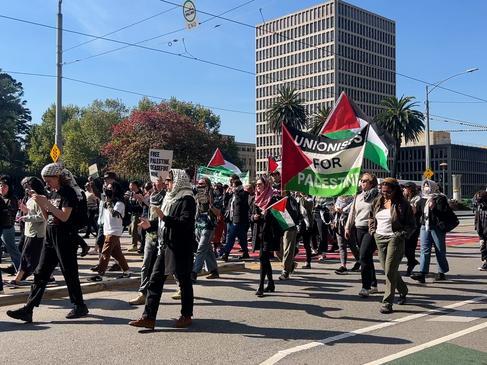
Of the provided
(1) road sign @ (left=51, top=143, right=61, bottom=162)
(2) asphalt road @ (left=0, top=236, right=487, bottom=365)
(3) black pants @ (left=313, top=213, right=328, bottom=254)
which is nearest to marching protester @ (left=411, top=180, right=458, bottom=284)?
(2) asphalt road @ (left=0, top=236, right=487, bottom=365)

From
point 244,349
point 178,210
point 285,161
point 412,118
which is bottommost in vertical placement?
point 244,349

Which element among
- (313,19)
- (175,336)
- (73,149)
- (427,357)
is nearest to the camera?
(427,357)

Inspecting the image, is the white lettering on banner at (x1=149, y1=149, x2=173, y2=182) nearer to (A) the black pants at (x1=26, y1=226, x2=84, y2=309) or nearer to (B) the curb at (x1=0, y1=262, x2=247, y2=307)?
(B) the curb at (x1=0, y1=262, x2=247, y2=307)

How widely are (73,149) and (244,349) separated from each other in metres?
80.9

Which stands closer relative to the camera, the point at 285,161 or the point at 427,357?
the point at 427,357

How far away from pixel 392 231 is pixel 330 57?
115 m

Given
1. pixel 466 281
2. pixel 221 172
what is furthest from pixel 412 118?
pixel 466 281

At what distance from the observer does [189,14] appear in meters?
18.3

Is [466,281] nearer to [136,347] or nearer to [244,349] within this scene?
[244,349]

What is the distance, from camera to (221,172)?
18.6 metres

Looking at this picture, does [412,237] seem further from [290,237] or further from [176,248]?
[176,248]

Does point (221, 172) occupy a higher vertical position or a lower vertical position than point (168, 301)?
higher

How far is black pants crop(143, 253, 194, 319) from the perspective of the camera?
634cm

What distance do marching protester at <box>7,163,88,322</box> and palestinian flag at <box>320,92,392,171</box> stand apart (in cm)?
456
